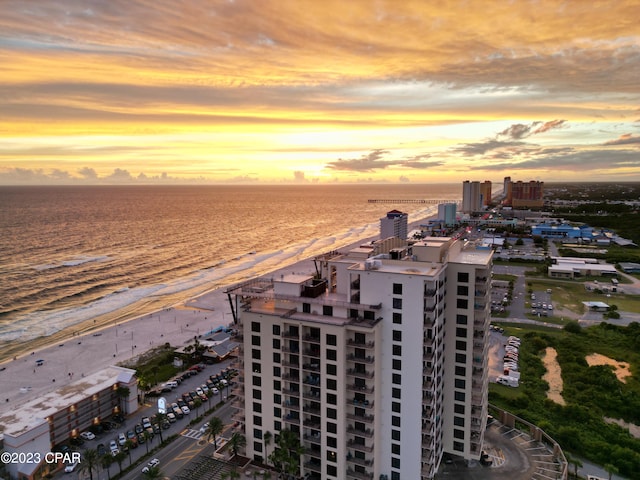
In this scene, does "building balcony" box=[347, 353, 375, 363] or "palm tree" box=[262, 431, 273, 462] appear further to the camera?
"palm tree" box=[262, 431, 273, 462]

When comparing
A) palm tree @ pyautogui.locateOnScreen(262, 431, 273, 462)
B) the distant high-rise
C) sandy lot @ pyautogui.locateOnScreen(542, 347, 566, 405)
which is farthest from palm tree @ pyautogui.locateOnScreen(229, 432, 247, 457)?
the distant high-rise

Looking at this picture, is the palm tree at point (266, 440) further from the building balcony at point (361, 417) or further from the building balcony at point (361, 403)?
the building balcony at point (361, 403)

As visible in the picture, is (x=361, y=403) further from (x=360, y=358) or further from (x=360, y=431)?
(x=360, y=358)

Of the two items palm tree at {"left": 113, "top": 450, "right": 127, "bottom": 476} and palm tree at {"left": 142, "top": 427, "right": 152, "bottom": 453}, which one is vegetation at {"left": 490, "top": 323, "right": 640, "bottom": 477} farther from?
palm tree at {"left": 113, "top": 450, "right": 127, "bottom": 476}

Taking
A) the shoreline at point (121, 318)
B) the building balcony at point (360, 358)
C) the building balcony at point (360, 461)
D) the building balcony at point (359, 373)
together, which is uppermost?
the building balcony at point (360, 358)

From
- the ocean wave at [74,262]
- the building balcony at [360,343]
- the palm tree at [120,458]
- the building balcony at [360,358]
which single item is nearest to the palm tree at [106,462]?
the palm tree at [120,458]

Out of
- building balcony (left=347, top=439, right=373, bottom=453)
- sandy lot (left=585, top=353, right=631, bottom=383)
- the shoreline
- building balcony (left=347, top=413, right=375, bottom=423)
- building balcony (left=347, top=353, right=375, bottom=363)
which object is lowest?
the shoreline

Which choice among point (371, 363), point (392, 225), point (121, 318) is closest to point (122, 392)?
point (371, 363)
